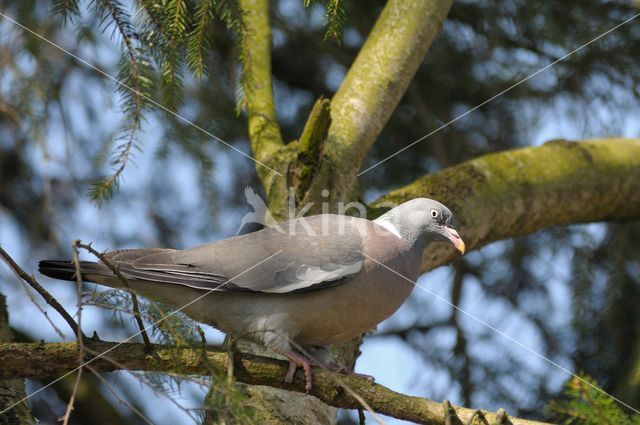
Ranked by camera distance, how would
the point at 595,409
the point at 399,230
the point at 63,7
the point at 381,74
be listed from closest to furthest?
the point at 595,409 < the point at 63,7 < the point at 399,230 < the point at 381,74

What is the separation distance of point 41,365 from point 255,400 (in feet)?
2.71

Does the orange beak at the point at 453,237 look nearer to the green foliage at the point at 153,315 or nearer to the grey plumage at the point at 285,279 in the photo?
the grey plumage at the point at 285,279

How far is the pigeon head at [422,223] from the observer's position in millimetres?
3465

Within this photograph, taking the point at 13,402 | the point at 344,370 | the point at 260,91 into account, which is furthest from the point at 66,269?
the point at 260,91

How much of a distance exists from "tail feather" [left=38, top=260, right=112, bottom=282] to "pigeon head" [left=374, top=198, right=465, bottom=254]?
1.20 m

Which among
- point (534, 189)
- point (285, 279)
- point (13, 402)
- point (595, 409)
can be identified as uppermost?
point (534, 189)

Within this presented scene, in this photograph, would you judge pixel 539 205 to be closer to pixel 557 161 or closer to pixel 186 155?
pixel 557 161

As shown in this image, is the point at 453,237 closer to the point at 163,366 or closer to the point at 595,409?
the point at 595,409

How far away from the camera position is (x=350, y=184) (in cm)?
390

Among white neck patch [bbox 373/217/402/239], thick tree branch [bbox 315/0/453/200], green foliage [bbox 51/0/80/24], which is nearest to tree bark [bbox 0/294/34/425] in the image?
green foliage [bbox 51/0/80/24]

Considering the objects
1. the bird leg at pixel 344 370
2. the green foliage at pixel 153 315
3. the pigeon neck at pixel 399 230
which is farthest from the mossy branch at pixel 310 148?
the green foliage at pixel 153 315

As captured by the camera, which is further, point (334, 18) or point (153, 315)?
point (334, 18)

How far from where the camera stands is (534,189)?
4555 mm

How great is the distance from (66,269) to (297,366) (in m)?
0.89
